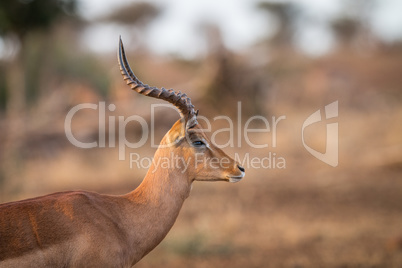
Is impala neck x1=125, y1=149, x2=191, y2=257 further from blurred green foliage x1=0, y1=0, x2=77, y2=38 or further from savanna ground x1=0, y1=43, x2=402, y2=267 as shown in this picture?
blurred green foliage x1=0, y1=0, x2=77, y2=38

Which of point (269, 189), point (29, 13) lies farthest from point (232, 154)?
point (29, 13)

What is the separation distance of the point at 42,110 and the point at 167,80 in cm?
1829

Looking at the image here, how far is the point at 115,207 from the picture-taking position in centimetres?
463

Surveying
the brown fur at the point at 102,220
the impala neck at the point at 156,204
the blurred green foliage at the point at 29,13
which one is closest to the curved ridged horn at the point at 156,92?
the brown fur at the point at 102,220

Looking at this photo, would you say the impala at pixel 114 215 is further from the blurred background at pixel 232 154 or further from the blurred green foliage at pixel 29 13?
the blurred green foliage at pixel 29 13

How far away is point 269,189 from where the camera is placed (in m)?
12.3

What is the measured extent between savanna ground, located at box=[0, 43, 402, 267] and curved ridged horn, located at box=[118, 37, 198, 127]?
3.28m

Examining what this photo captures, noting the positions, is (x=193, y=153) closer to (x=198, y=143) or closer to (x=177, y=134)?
(x=198, y=143)

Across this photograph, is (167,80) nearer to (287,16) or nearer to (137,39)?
(137,39)

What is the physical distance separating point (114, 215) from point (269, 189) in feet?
26.8

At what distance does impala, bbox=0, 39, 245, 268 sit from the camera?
13.3 ft

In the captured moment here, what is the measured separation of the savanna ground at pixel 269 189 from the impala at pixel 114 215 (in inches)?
118

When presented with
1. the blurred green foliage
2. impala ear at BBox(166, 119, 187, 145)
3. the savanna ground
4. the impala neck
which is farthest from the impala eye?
the blurred green foliage

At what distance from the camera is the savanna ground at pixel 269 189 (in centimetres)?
798
